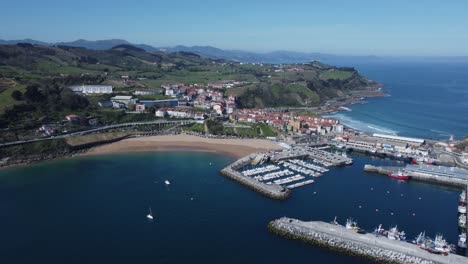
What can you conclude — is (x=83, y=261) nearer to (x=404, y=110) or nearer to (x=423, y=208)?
(x=423, y=208)

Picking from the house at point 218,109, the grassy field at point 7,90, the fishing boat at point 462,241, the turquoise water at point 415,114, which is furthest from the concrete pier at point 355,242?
the grassy field at point 7,90

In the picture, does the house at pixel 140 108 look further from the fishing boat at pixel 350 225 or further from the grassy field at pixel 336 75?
the grassy field at pixel 336 75

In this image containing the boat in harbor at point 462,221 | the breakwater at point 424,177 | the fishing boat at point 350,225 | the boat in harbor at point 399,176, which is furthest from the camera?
A: the boat in harbor at point 399,176

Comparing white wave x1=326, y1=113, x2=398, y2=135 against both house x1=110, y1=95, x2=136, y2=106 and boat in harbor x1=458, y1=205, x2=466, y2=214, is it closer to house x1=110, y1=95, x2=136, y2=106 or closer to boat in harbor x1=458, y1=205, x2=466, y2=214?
boat in harbor x1=458, y1=205, x2=466, y2=214

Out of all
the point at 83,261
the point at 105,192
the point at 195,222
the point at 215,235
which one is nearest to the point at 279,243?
the point at 215,235

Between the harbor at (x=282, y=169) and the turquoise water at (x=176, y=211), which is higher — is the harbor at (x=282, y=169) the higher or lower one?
the higher one

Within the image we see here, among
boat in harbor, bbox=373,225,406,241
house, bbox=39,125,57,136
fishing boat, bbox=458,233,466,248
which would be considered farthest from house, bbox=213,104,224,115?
fishing boat, bbox=458,233,466,248

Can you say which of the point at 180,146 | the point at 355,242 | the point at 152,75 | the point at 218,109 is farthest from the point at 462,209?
the point at 152,75

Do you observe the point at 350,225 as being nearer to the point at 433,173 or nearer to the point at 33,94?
the point at 433,173
